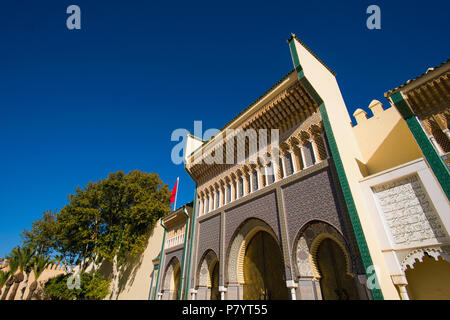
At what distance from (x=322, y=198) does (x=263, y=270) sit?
3701mm

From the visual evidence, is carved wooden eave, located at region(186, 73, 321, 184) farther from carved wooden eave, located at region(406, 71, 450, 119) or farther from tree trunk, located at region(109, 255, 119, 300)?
tree trunk, located at region(109, 255, 119, 300)

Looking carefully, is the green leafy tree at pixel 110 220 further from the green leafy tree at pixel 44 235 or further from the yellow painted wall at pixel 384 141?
the yellow painted wall at pixel 384 141

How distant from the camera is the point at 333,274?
6.30 metres

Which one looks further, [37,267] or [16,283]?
[16,283]

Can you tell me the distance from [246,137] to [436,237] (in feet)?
20.2

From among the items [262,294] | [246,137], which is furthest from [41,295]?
[246,137]

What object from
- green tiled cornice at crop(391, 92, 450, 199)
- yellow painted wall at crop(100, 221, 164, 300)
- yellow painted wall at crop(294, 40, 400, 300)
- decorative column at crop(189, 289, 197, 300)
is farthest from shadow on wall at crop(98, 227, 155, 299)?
green tiled cornice at crop(391, 92, 450, 199)

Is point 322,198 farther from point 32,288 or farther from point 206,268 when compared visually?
point 32,288

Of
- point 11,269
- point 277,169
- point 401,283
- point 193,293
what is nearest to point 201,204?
point 193,293

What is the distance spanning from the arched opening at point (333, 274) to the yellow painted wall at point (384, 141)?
248cm

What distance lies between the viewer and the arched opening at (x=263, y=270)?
26.2 ft

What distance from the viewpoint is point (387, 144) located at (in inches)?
295

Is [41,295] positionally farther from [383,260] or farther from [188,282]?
[383,260]

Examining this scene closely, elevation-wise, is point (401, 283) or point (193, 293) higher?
point (193, 293)
